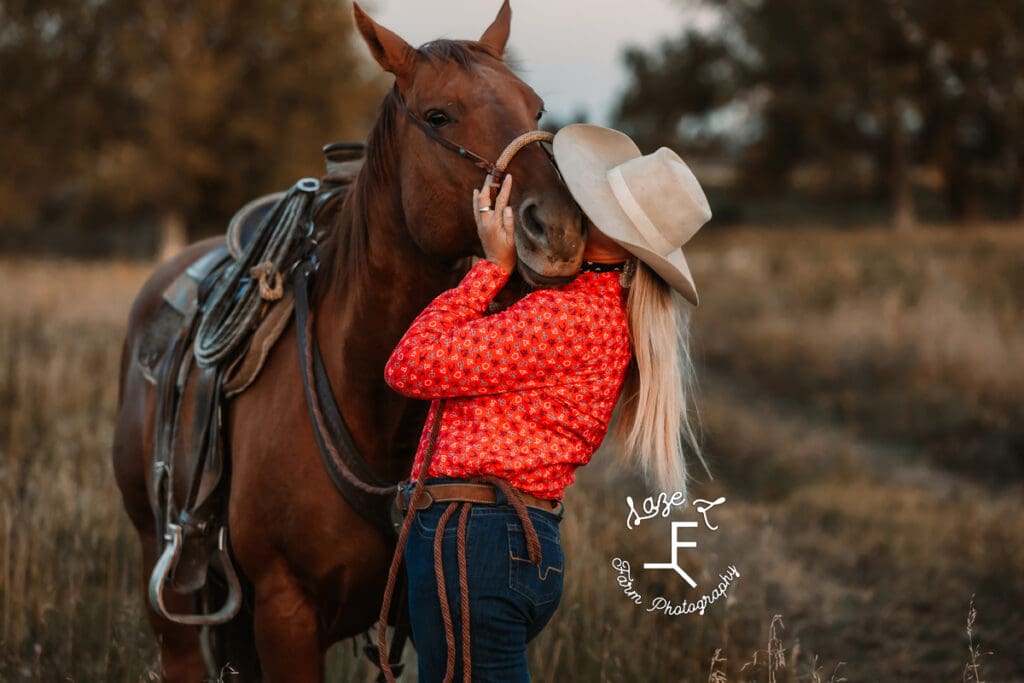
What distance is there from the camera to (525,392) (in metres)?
2.18

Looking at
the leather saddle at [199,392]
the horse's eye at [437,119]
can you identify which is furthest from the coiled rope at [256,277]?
the horse's eye at [437,119]

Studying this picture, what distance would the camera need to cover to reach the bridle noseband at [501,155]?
7.26 feet

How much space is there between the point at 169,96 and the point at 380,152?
67.3 ft

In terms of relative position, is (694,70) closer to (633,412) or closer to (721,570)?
(721,570)

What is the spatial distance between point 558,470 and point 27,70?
75.5 feet

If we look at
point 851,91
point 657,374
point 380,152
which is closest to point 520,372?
point 657,374

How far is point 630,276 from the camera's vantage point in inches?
88.9

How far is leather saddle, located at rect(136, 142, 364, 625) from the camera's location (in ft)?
9.40

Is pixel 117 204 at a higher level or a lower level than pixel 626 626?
higher

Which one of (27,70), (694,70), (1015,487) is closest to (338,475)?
(1015,487)

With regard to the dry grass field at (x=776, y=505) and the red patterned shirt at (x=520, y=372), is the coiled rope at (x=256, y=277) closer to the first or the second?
the red patterned shirt at (x=520, y=372)

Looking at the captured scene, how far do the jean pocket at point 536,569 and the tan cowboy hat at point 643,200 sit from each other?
0.65 meters

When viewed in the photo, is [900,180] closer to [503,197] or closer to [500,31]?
[500,31]

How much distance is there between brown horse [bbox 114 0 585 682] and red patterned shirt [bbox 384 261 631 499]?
0.28 meters
